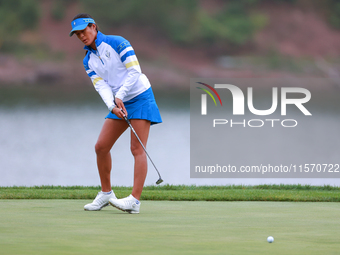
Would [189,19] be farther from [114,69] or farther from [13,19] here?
[114,69]

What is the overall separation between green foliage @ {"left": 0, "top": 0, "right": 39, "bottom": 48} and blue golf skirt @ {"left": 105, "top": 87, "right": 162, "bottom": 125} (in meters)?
4.16

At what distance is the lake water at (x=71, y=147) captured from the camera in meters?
7.41

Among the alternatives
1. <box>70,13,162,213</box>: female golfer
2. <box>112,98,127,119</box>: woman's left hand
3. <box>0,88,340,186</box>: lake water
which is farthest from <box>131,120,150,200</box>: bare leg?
<box>0,88,340,186</box>: lake water

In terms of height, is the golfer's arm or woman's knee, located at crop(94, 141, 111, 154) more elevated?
the golfer's arm

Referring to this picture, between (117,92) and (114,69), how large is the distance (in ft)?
0.65

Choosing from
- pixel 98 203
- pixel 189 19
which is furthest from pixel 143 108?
pixel 189 19

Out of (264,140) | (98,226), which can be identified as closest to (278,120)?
(264,140)

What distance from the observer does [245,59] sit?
299 inches

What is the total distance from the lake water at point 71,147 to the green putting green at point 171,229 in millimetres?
3169

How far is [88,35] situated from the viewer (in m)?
3.85

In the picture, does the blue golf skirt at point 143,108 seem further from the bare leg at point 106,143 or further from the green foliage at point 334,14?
the green foliage at point 334,14

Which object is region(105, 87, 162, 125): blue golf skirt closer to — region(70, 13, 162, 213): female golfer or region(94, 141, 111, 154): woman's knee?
region(70, 13, 162, 213): female golfer

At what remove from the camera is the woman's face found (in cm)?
384

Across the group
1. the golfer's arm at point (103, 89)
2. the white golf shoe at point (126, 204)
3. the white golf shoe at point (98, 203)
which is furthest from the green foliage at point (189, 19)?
the white golf shoe at point (126, 204)
